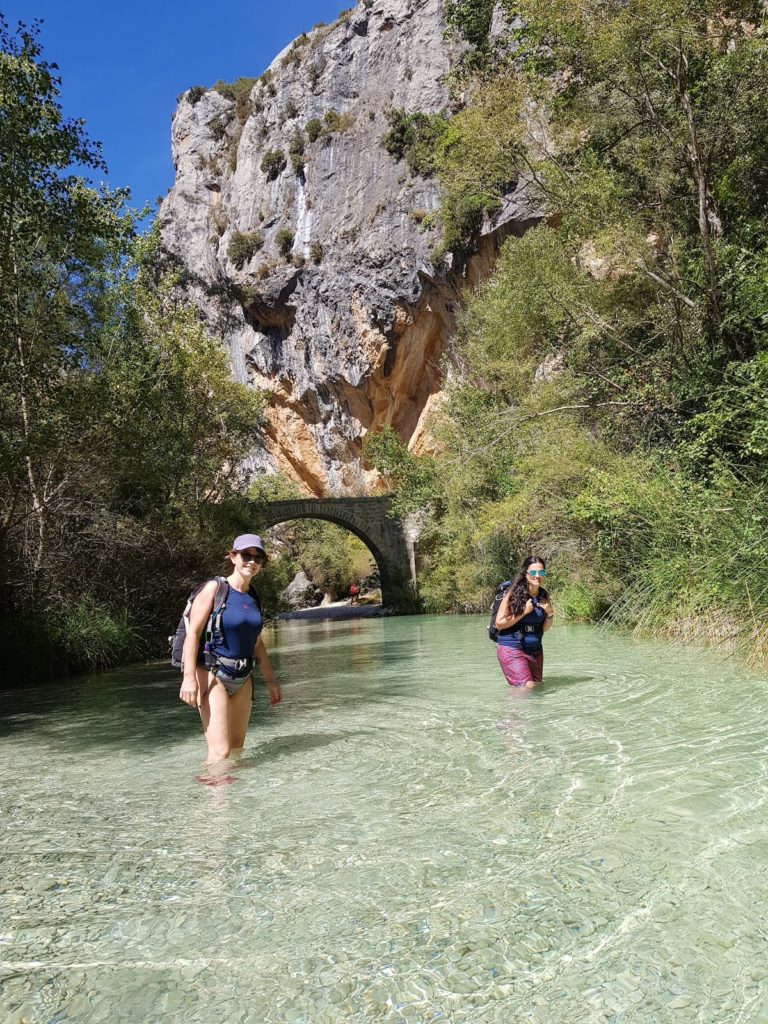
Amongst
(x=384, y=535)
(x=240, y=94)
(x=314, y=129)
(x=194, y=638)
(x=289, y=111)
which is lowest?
(x=194, y=638)

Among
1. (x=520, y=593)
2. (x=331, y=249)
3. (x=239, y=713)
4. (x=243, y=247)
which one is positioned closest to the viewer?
(x=239, y=713)

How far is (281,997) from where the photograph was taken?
1.94 m

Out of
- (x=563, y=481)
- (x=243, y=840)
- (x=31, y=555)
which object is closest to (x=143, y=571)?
(x=31, y=555)

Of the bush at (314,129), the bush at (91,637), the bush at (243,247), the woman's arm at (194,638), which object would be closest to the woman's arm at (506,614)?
the woman's arm at (194,638)

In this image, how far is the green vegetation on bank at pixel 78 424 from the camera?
9570mm

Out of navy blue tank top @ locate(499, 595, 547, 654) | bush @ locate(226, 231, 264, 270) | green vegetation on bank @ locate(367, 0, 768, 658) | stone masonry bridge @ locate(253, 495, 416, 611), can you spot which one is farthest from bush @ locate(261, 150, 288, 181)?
navy blue tank top @ locate(499, 595, 547, 654)

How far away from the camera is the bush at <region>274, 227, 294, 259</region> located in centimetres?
3884

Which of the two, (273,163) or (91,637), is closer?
(91,637)

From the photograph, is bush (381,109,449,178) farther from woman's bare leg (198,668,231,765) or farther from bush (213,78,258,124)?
woman's bare leg (198,668,231,765)

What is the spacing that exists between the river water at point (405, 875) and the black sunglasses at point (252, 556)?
1.23 metres

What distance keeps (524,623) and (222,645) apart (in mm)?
3295

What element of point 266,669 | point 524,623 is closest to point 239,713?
point 266,669

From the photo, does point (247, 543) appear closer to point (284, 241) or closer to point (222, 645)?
point (222, 645)

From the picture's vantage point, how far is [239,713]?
14.6 feet
